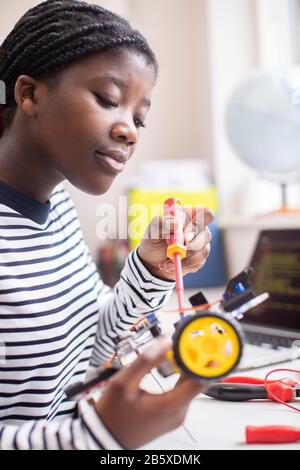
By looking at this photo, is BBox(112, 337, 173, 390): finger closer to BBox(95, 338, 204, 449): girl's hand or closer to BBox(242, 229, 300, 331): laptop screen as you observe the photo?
BBox(95, 338, 204, 449): girl's hand

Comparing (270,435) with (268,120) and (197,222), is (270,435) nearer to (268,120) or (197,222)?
(197,222)

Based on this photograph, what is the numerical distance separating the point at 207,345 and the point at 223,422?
181 mm

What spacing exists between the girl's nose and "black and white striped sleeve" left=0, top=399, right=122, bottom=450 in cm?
22

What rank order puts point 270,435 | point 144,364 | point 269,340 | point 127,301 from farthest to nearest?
point 269,340
point 127,301
point 270,435
point 144,364

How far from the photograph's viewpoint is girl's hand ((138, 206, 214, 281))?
0.45 m

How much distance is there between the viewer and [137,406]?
1.03ft

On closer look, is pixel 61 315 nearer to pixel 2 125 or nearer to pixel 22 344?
pixel 22 344

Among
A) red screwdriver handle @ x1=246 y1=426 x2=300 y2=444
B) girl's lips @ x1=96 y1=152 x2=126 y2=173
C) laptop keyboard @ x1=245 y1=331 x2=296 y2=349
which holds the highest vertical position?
girl's lips @ x1=96 y1=152 x2=126 y2=173

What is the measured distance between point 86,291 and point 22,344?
5.7 inches

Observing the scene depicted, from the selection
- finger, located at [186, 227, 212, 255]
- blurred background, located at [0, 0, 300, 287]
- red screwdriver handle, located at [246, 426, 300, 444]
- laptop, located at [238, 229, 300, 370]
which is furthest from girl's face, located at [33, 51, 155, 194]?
blurred background, located at [0, 0, 300, 287]

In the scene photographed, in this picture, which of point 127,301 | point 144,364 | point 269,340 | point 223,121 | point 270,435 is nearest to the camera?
point 144,364

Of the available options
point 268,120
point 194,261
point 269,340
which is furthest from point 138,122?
point 268,120

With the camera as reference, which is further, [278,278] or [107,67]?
[278,278]

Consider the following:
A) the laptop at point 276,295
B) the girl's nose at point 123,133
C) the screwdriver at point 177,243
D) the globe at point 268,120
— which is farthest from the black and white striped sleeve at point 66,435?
the globe at point 268,120
